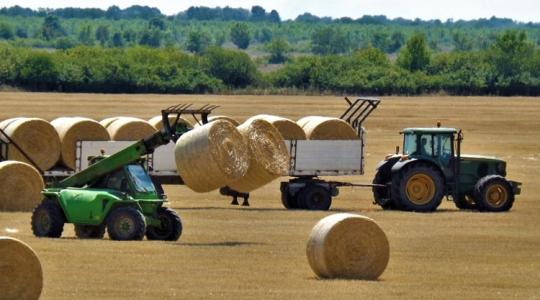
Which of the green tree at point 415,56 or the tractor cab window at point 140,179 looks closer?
the tractor cab window at point 140,179

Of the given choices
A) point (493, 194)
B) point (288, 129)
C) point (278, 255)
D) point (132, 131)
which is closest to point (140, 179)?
point (278, 255)

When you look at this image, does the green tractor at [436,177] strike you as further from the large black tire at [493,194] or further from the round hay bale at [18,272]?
the round hay bale at [18,272]

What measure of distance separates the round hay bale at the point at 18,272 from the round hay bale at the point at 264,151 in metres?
13.2

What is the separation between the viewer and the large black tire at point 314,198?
36.5 metres

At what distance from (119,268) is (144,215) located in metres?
4.03

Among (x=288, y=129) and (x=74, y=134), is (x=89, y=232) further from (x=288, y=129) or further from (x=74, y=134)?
(x=288, y=129)

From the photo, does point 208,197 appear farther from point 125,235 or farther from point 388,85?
point 388,85

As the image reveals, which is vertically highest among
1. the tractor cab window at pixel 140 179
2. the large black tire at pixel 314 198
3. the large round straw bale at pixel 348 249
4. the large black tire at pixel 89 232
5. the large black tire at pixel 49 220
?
the tractor cab window at pixel 140 179

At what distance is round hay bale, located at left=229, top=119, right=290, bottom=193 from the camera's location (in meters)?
32.2

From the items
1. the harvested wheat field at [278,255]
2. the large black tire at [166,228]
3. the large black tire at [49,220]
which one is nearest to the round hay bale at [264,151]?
the harvested wheat field at [278,255]

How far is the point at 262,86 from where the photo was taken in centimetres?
10744

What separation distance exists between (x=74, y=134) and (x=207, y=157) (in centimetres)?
1002

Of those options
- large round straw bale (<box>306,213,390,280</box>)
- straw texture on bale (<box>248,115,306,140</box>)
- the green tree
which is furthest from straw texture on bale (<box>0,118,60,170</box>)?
the green tree

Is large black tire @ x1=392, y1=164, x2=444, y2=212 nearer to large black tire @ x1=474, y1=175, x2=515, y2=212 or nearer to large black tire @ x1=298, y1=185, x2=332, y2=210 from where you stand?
large black tire @ x1=474, y1=175, x2=515, y2=212
